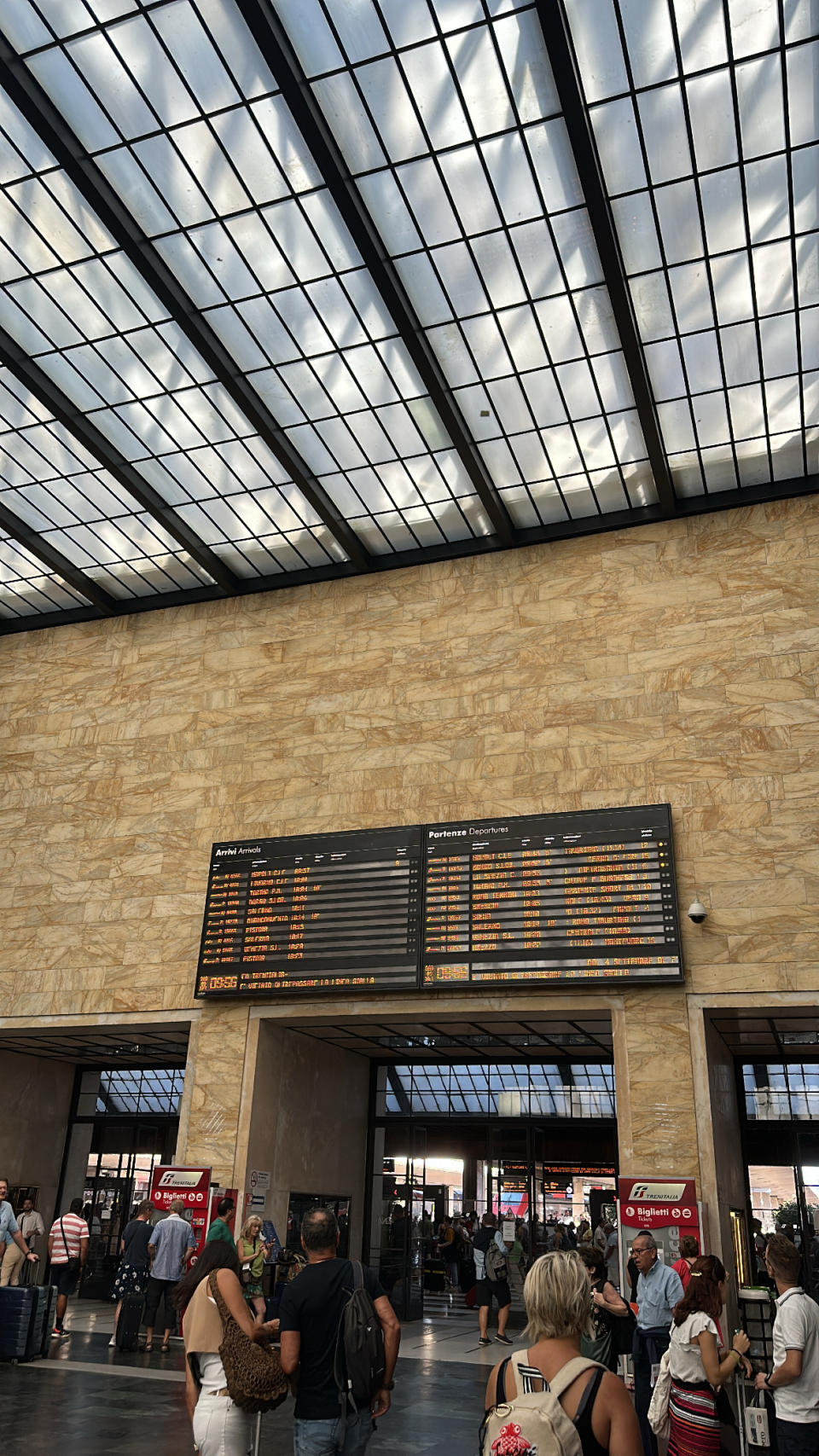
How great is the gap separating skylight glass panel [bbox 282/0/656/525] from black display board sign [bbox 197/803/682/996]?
4911 millimetres

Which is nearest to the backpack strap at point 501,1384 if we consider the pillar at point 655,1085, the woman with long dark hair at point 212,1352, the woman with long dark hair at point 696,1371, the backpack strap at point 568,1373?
the backpack strap at point 568,1373

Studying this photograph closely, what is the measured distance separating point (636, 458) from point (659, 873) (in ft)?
18.0

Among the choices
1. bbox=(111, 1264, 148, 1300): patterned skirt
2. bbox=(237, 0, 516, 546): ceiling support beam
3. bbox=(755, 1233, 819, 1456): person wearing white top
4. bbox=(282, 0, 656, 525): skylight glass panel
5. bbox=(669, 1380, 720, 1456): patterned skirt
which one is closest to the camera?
bbox=(755, 1233, 819, 1456): person wearing white top

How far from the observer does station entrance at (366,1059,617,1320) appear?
1581 cm

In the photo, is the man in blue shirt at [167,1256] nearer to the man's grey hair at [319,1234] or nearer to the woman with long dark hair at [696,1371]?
the woman with long dark hair at [696,1371]

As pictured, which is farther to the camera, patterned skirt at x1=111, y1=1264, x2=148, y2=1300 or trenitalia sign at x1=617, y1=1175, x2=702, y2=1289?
patterned skirt at x1=111, y1=1264, x2=148, y2=1300

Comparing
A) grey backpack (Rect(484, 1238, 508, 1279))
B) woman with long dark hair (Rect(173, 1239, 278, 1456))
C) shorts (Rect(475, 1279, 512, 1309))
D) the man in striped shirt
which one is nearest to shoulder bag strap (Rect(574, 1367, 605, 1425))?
woman with long dark hair (Rect(173, 1239, 278, 1456))


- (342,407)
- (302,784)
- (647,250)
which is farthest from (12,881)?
(647,250)

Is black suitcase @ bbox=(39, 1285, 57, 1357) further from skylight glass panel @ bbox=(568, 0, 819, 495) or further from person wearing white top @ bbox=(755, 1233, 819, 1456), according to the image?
skylight glass panel @ bbox=(568, 0, 819, 495)

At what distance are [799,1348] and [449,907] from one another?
8.03 metres

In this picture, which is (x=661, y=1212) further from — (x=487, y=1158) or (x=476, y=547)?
(x=476, y=547)

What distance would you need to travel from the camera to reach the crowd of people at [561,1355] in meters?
2.83

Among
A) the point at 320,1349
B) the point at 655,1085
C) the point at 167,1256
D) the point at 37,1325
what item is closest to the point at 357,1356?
the point at 320,1349

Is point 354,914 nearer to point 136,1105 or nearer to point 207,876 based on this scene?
point 207,876
